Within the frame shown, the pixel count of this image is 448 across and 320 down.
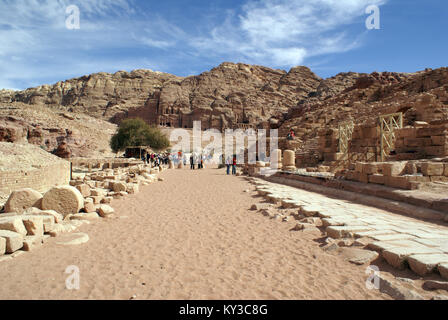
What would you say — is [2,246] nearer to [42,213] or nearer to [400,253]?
[42,213]

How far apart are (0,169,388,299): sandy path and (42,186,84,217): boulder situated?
30.2 inches

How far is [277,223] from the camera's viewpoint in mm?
5750

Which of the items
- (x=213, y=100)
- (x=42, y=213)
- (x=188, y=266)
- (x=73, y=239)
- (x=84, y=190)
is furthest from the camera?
(x=213, y=100)

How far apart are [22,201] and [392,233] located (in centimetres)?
721

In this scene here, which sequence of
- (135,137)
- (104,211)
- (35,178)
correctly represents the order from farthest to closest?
1. (135,137)
2. (35,178)
3. (104,211)

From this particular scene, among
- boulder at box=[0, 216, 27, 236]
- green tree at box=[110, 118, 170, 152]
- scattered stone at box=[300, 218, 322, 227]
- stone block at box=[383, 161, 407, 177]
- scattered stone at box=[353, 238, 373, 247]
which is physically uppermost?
green tree at box=[110, 118, 170, 152]

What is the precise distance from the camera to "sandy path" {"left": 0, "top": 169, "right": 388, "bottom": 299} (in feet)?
9.28

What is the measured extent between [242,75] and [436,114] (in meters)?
91.6

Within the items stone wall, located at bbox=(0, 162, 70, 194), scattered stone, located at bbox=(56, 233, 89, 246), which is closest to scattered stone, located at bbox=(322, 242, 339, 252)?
scattered stone, located at bbox=(56, 233, 89, 246)

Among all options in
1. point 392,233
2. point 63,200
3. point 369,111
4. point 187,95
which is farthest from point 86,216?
point 187,95

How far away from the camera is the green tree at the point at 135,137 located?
3578 centimetres

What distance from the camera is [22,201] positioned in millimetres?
5605

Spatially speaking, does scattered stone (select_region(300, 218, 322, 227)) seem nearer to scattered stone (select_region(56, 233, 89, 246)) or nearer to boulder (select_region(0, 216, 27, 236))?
scattered stone (select_region(56, 233, 89, 246))
